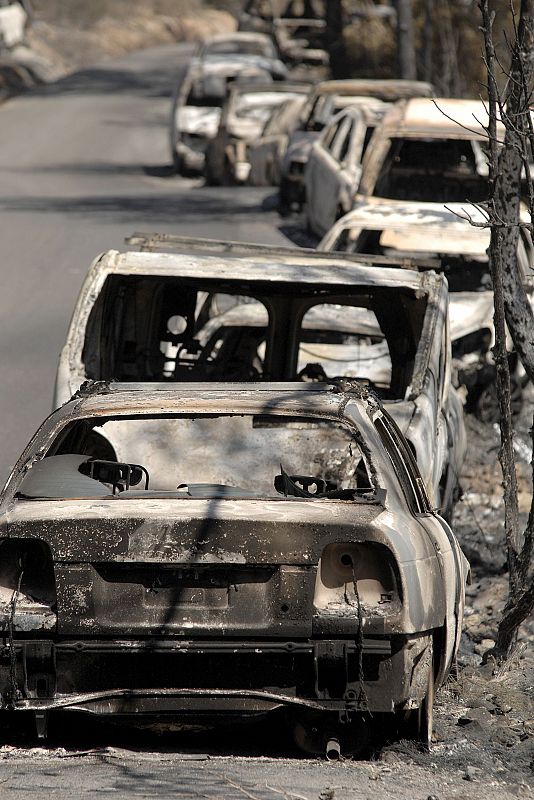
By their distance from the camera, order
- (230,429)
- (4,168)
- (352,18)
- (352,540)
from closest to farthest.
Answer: (352,540), (230,429), (4,168), (352,18)

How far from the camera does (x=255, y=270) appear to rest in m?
7.48

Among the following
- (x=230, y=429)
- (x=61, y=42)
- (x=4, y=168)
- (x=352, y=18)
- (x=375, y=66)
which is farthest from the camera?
(x=61, y=42)

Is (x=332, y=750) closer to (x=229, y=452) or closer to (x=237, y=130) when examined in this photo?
(x=229, y=452)

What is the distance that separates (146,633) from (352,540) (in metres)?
0.75

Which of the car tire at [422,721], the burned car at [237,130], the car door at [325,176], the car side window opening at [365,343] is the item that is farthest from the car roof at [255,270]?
the burned car at [237,130]

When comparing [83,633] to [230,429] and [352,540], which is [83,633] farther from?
[230,429]

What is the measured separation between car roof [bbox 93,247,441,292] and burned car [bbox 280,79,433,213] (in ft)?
42.0

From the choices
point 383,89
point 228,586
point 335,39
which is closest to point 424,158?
point 383,89

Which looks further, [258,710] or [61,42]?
[61,42]

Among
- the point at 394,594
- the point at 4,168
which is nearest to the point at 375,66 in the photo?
the point at 4,168

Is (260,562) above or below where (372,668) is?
above

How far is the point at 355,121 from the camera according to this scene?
17.0 m

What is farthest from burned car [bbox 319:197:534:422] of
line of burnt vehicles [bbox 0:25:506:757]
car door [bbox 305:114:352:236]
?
line of burnt vehicles [bbox 0:25:506:757]

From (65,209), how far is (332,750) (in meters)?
17.2
